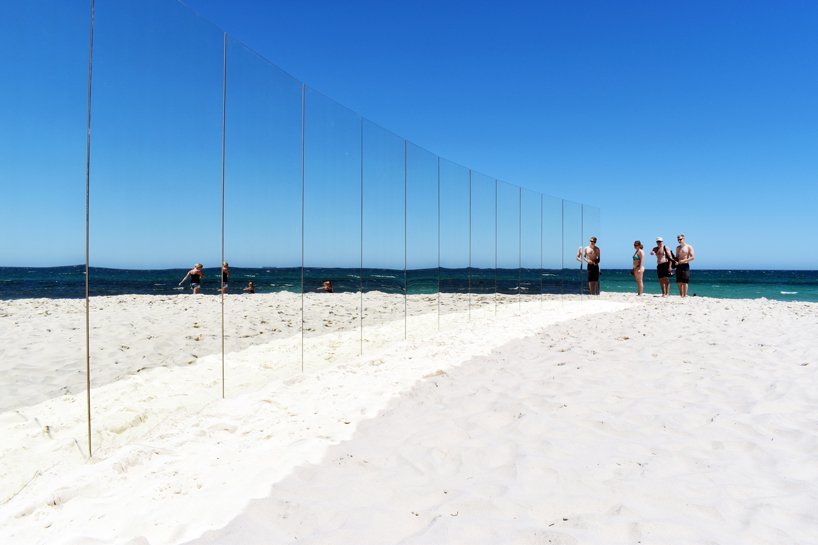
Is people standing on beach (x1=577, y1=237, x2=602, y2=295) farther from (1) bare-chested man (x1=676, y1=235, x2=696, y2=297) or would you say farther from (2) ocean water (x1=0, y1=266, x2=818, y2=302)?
(2) ocean water (x1=0, y1=266, x2=818, y2=302)

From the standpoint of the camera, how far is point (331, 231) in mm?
4488

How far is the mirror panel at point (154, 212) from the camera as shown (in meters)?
2.53

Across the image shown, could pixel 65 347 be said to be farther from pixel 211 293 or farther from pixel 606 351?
pixel 606 351

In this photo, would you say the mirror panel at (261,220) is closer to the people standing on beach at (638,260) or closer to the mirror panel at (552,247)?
the mirror panel at (552,247)

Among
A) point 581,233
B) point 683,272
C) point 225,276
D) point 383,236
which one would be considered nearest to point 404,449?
point 225,276

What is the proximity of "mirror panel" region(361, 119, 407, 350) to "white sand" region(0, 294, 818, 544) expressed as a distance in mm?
1203

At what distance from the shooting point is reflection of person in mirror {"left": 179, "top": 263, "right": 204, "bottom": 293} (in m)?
3.17

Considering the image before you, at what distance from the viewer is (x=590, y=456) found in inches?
87.7

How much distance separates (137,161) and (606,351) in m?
4.18

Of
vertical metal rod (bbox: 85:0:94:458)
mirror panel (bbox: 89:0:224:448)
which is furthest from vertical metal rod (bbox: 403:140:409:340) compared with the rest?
vertical metal rod (bbox: 85:0:94:458)

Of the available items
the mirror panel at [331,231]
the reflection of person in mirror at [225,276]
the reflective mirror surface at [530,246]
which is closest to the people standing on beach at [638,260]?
the reflective mirror surface at [530,246]

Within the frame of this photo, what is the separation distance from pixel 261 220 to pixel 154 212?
855mm

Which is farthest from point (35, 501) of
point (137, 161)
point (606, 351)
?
point (606, 351)

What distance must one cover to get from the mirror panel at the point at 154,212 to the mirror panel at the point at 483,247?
4820 mm
